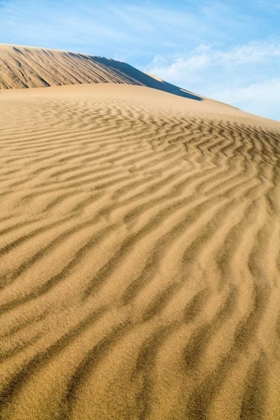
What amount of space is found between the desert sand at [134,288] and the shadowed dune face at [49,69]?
1716 centimetres

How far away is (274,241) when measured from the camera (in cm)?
265

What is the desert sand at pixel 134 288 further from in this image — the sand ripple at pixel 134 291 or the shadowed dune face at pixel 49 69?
the shadowed dune face at pixel 49 69

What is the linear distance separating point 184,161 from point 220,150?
109 cm

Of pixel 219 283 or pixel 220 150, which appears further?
pixel 220 150

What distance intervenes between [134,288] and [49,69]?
2457 centimetres

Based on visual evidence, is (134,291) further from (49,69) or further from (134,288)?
(49,69)

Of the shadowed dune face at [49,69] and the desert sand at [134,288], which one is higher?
the shadowed dune face at [49,69]

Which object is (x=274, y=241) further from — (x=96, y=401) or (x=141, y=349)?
(x=96, y=401)

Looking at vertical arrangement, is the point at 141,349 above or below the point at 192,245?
below

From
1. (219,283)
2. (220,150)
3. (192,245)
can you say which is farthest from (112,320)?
(220,150)

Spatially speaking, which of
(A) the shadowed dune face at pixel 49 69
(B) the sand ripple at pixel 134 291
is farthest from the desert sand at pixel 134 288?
(A) the shadowed dune face at pixel 49 69

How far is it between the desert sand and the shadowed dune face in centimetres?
1716

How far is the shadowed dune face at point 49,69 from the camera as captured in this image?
66.2 feet

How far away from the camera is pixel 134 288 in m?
1.95
